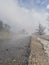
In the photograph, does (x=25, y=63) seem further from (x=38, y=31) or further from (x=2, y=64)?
(x=38, y=31)

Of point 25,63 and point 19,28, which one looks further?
point 19,28

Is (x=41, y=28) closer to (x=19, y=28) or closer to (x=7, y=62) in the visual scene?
(x=19, y=28)

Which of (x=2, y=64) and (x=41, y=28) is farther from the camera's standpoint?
(x=41, y=28)

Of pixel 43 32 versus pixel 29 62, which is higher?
pixel 29 62

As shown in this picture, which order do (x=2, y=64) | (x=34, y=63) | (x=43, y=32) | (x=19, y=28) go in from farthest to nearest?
(x=19, y=28)
(x=43, y=32)
(x=34, y=63)
(x=2, y=64)

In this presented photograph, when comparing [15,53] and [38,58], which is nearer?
[38,58]

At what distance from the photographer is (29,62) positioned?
1145 cm

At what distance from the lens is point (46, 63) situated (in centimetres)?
1185

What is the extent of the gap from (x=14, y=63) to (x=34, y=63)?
51.1 inches

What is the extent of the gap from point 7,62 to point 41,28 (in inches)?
3267

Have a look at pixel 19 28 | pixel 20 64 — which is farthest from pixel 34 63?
pixel 19 28

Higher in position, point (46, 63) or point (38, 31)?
point (46, 63)

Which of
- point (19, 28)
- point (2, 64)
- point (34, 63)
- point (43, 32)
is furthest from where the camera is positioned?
point (19, 28)

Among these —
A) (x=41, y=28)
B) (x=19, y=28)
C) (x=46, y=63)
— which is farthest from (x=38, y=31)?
(x=46, y=63)
